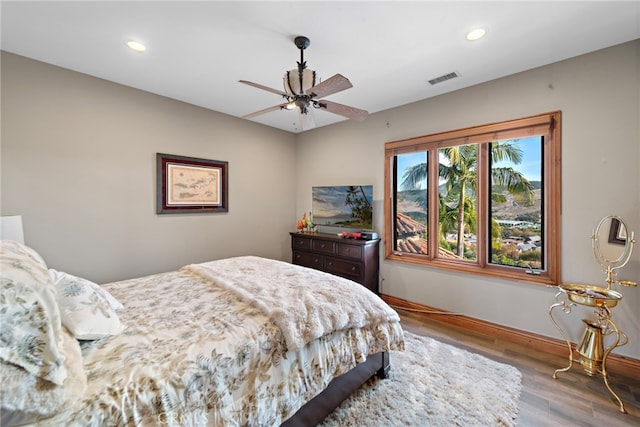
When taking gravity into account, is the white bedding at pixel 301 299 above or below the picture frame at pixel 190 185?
below

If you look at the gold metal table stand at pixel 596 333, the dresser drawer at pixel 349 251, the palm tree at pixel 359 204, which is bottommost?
the gold metal table stand at pixel 596 333

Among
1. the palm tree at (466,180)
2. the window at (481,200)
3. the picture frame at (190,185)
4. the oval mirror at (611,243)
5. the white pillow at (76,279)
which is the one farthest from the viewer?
the picture frame at (190,185)

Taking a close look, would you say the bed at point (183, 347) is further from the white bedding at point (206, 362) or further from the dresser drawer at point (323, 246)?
the dresser drawer at point (323, 246)

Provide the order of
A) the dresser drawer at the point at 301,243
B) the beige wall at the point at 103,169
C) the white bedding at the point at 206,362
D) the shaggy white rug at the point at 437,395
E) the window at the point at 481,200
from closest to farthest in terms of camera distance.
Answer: the white bedding at the point at 206,362
the shaggy white rug at the point at 437,395
the beige wall at the point at 103,169
the window at the point at 481,200
the dresser drawer at the point at 301,243

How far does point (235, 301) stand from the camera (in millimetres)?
1818

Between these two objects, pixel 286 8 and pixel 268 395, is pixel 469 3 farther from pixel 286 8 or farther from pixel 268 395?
pixel 268 395

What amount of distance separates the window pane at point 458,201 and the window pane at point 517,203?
0.66 feet

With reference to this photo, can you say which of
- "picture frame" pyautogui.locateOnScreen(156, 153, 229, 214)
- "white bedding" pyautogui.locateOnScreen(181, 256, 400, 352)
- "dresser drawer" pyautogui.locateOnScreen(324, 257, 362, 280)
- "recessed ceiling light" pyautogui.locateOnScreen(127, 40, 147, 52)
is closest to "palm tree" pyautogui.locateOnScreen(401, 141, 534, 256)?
"dresser drawer" pyautogui.locateOnScreen(324, 257, 362, 280)

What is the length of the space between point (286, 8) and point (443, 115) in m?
2.24

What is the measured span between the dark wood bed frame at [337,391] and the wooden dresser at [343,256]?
1445 millimetres

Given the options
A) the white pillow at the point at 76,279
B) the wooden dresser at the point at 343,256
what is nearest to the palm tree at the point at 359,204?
the wooden dresser at the point at 343,256

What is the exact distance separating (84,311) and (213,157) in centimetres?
282

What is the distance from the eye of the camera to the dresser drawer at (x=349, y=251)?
11.8ft

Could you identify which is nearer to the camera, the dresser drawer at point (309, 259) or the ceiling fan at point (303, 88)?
the ceiling fan at point (303, 88)
